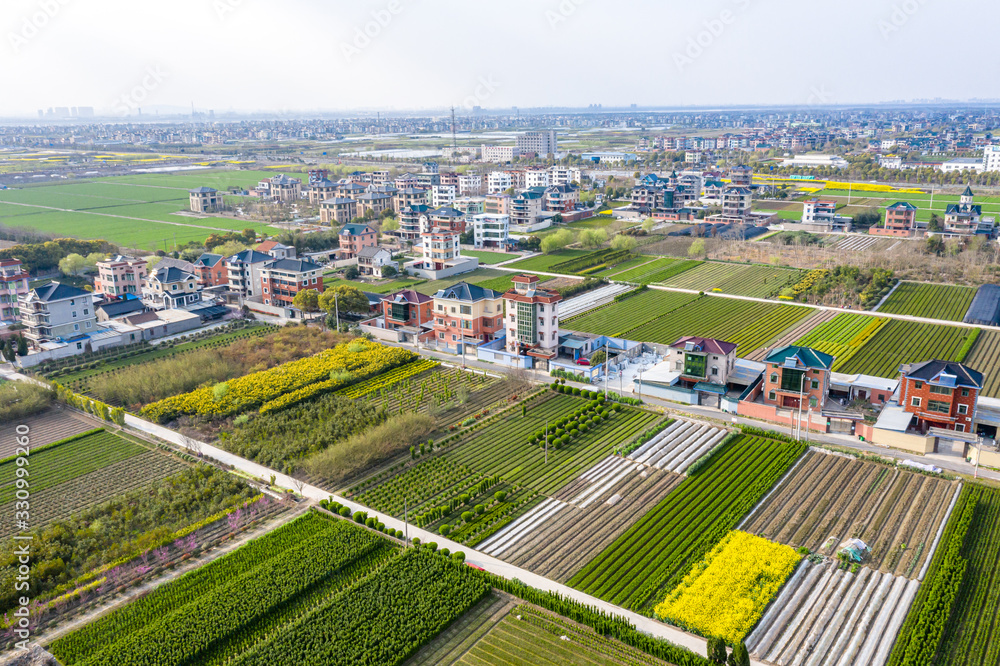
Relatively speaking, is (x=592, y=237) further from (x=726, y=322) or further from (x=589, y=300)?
(x=726, y=322)

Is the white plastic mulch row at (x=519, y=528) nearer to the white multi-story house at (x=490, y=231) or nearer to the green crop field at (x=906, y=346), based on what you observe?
the green crop field at (x=906, y=346)

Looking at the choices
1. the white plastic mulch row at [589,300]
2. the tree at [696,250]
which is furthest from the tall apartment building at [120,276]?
the tree at [696,250]

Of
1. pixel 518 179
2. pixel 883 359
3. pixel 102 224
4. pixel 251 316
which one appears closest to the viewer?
pixel 883 359

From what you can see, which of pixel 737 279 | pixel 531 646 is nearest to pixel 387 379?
pixel 531 646

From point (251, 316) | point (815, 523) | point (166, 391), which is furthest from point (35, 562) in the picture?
point (251, 316)

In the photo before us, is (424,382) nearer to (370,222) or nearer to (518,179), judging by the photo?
(370,222)

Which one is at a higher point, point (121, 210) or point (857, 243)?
point (121, 210)
